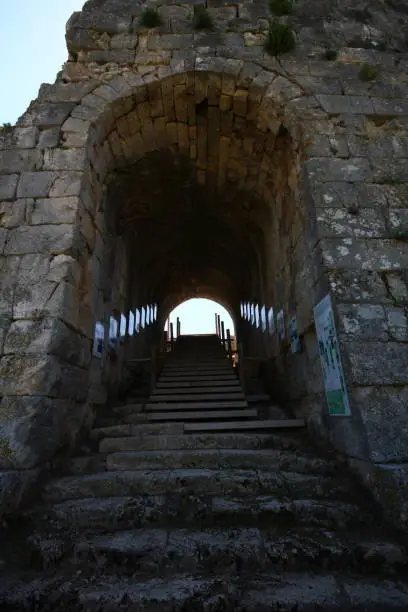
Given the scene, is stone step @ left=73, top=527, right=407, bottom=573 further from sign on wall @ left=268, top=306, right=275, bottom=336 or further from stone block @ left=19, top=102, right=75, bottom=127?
stone block @ left=19, top=102, right=75, bottom=127

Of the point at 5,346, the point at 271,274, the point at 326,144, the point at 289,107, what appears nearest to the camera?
the point at 5,346

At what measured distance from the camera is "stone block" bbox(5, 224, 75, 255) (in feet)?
10.1

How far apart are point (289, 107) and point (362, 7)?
241 centimetres

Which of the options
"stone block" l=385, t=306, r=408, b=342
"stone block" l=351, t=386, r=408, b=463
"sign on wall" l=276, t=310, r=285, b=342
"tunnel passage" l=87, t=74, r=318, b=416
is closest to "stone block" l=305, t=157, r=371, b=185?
"tunnel passage" l=87, t=74, r=318, b=416

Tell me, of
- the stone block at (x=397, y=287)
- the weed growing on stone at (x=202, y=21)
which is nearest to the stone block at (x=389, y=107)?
the stone block at (x=397, y=287)

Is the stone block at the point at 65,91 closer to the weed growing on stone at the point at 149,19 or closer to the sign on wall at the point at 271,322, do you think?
the weed growing on stone at the point at 149,19

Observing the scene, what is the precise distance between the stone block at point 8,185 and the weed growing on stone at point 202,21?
308cm

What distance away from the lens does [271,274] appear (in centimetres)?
522

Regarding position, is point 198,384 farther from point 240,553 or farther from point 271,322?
point 240,553

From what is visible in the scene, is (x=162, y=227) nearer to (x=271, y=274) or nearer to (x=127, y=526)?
(x=271, y=274)

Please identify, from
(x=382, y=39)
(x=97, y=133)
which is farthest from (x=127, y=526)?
(x=382, y=39)

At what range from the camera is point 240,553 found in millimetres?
1845

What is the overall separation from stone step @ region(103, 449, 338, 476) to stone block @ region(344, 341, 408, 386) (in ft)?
2.66

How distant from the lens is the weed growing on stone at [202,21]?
4145mm
